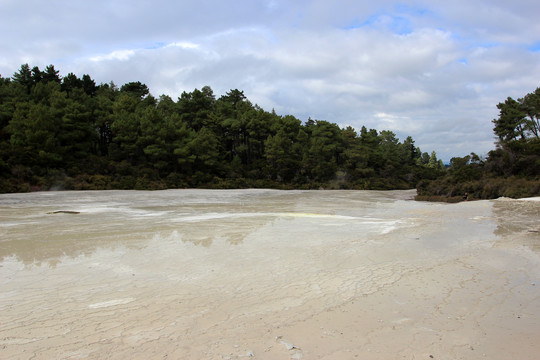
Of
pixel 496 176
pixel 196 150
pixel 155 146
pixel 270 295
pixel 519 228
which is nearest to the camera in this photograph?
pixel 270 295

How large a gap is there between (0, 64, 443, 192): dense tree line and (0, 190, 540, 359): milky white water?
22931mm

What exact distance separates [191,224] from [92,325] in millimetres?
7318

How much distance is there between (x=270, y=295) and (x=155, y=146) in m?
32.3

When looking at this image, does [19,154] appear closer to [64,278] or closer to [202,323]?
[64,278]

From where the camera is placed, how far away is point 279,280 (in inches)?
205

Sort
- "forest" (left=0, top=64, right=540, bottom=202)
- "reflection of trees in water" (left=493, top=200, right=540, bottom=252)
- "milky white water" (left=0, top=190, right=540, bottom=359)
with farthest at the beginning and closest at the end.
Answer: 1. "forest" (left=0, top=64, right=540, bottom=202)
2. "reflection of trees in water" (left=493, top=200, right=540, bottom=252)
3. "milky white water" (left=0, top=190, right=540, bottom=359)

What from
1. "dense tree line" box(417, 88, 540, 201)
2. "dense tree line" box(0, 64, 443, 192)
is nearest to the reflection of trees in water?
"dense tree line" box(417, 88, 540, 201)

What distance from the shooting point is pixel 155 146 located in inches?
1350

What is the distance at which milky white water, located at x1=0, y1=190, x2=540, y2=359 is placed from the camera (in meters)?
3.19

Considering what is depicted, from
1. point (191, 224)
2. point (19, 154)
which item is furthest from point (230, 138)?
point (191, 224)

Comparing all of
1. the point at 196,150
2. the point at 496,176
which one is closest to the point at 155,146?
the point at 196,150

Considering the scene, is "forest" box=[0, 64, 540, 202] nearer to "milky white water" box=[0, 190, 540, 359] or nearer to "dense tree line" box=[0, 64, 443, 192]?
"dense tree line" box=[0, 64, 443, 192]

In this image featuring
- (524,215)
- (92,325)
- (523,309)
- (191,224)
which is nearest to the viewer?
(92,325)

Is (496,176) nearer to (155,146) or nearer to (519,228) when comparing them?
(519,228)
